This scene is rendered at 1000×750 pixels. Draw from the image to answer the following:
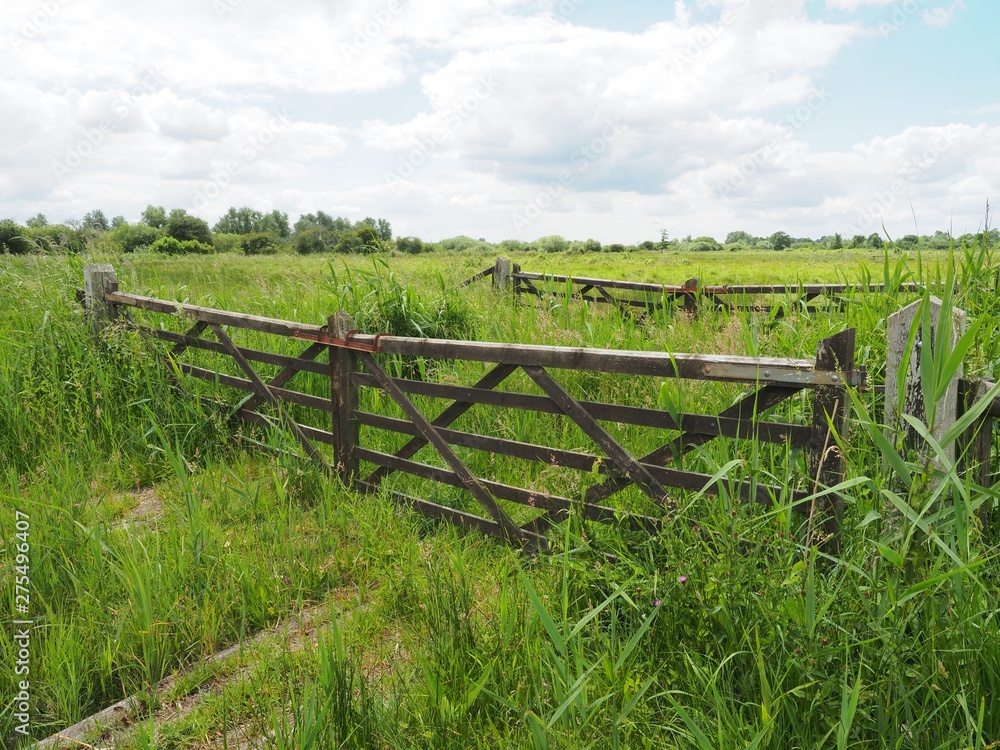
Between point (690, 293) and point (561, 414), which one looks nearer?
point (561, 414)

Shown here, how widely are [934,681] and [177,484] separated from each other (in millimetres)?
5136

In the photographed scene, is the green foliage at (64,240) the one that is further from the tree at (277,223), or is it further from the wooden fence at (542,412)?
the tree at (277,223)

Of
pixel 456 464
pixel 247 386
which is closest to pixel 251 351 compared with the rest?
pixel 247 386

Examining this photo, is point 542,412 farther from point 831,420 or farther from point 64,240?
point 64,240

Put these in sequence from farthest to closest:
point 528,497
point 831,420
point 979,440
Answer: point 528,497 → point 831,420 → point 979,440

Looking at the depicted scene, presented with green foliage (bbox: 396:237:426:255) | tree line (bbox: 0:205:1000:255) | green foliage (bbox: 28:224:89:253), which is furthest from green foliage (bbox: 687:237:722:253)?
green foliage (bbox: 28:224:89:253)

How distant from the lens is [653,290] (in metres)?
9.57

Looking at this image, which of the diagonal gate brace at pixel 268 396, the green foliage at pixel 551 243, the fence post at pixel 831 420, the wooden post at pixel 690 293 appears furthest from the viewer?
the green foliage at pixel 551 243

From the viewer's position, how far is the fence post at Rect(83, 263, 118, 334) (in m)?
7.10

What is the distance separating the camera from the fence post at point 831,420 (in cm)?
278

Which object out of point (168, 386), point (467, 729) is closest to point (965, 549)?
point (467, 729)

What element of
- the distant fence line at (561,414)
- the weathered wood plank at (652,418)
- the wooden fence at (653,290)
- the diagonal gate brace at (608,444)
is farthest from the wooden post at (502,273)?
the diagonal gate brace at (608,444)

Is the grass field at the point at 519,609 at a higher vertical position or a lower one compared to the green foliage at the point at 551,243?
lower

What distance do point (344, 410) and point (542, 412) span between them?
160 cm
